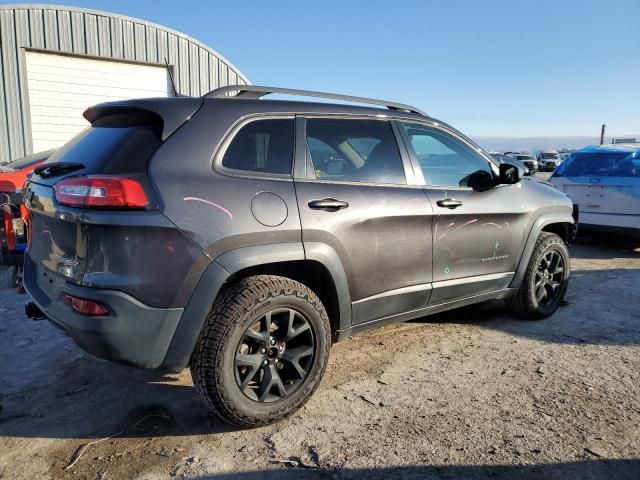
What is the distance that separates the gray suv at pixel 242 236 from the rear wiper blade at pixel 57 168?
0.05 feet

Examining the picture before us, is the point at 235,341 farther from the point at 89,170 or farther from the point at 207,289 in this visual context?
the point at 89,170

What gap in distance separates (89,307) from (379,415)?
1702mm

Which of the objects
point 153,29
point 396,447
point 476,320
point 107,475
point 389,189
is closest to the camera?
point 107,475

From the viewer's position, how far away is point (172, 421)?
2.85 m

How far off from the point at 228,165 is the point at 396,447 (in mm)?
1734

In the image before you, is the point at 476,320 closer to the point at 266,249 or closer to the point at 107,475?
the point at 266,249

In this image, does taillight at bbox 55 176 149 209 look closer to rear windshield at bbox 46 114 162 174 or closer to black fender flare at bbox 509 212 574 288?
rear windshield at bbox 46 114 162 174

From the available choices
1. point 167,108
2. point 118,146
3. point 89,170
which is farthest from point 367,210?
point 89,170

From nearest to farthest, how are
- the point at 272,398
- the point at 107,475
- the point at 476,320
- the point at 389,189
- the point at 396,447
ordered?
A: 1. the point at 107,475
2. the point at 396,447
3. the point at 272,398
4. the point at 389,189
5. the point at 476,320

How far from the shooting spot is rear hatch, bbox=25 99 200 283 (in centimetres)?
240

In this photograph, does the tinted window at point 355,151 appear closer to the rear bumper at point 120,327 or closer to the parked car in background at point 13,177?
the rear bumper at point 120,327

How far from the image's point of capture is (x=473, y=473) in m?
2.35

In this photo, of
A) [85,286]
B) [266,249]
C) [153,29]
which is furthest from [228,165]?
[153,29]

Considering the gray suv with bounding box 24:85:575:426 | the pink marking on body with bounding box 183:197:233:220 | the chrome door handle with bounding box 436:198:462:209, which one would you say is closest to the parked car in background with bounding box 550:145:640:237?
the chrome door handle with bounding box 436:198:462:209
